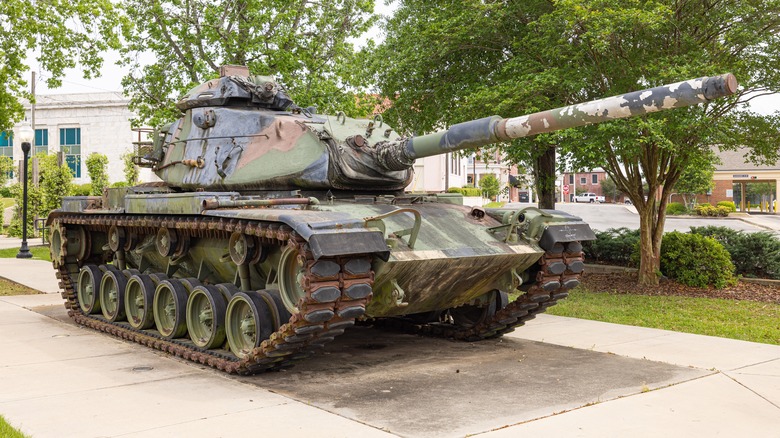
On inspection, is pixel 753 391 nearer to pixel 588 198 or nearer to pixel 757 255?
pixel 757 255

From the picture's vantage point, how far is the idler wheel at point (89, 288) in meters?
12.1

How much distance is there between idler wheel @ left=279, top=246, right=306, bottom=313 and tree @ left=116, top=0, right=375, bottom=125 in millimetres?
11768

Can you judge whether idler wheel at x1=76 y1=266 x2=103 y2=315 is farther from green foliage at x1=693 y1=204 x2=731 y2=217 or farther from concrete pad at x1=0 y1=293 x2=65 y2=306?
green foliage at x1=693 y1=204 x2=731 y2=217

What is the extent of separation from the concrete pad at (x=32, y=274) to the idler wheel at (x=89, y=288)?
3.88 metres

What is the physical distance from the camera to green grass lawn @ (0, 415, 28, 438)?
236 inches

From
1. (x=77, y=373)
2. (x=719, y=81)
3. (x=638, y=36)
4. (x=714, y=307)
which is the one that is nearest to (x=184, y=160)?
(x=77, y=373)

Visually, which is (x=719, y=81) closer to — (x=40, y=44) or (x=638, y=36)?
(x=638, y=36)

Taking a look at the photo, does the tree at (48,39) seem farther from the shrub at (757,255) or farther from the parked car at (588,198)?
the parked car at (588,198)

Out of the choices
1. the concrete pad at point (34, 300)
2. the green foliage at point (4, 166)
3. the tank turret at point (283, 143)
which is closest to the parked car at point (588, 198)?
the green foliage at point (4, 166)

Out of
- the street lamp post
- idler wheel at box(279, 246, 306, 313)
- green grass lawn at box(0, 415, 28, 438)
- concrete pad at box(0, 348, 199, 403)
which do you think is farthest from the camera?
the street lamp post

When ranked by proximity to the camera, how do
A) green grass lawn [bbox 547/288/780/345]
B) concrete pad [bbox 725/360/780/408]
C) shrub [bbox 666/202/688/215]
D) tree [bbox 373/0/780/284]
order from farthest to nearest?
shrub [bbox 666/202/688/215], tree [bbox 373/0/780/284], green grass lawn [bbox 547/288/780/345], concrete pad [bbox 725/360/780/408]

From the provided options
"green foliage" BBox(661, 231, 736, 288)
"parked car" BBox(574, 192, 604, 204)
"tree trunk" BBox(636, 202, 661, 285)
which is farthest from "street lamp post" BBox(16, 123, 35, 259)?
"parked car" BBox(574, 192, 604, 204)

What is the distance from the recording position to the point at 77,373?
27.8ft

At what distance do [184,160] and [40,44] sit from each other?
959cm
